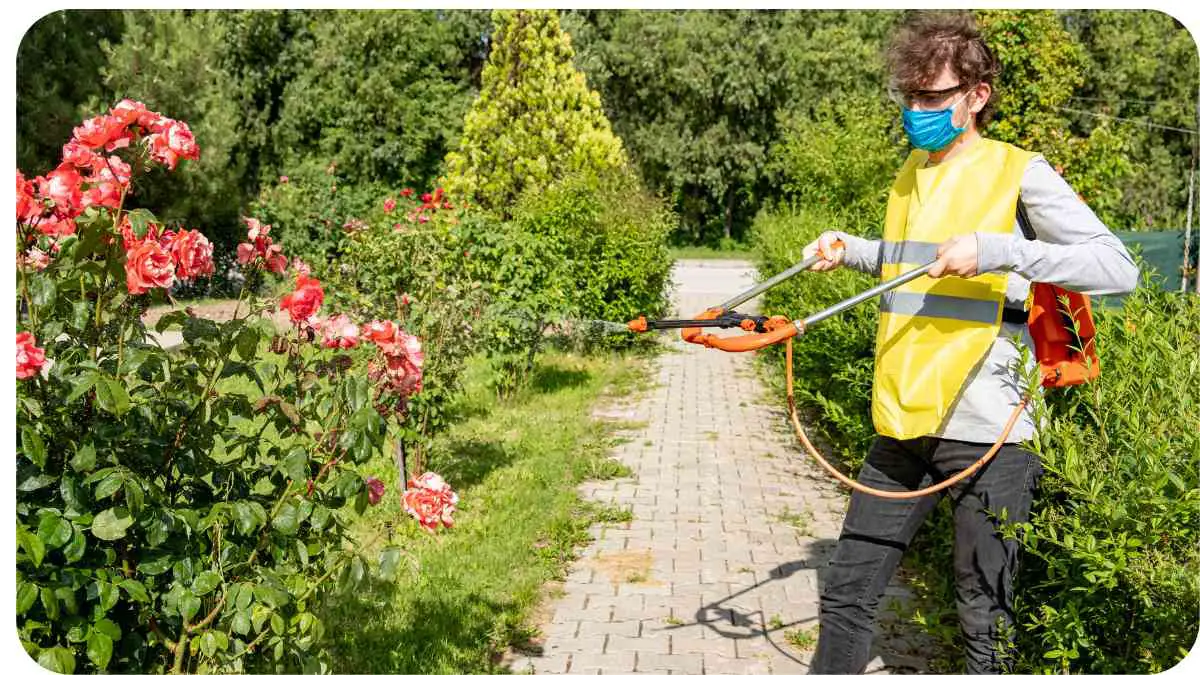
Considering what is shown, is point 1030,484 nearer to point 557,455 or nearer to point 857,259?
point 857,259

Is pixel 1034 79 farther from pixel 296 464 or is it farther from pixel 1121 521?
pixel 296 464

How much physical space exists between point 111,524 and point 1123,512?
2.38m

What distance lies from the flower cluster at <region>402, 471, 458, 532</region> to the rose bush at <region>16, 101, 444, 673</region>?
13 centimetres

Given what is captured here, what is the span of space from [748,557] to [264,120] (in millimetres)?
23346

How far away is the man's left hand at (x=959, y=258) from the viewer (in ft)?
8.25

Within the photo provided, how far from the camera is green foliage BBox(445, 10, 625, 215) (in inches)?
460

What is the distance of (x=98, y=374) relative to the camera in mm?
2238

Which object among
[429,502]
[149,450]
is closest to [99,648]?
[149,450]

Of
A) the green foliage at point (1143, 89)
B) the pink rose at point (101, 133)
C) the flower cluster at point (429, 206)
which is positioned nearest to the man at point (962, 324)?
the pink rose at point (101, 133)

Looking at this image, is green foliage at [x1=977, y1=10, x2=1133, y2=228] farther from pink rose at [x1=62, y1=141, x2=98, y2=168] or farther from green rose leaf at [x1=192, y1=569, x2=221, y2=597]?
green rose leaf at [x1=192, y1=569, x2=221, y2=597]

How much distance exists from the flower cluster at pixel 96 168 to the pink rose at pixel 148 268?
0.57 feet

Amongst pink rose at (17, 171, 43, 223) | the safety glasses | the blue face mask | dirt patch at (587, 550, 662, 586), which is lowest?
dirt patch at (587, 550, 662, 586)

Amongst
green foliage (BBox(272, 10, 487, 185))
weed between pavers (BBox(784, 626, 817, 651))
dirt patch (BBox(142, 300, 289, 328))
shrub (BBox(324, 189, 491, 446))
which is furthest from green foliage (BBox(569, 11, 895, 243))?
weed between pavers (BBox(784, 626, 817, 651))

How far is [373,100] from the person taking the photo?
80.6 ft
